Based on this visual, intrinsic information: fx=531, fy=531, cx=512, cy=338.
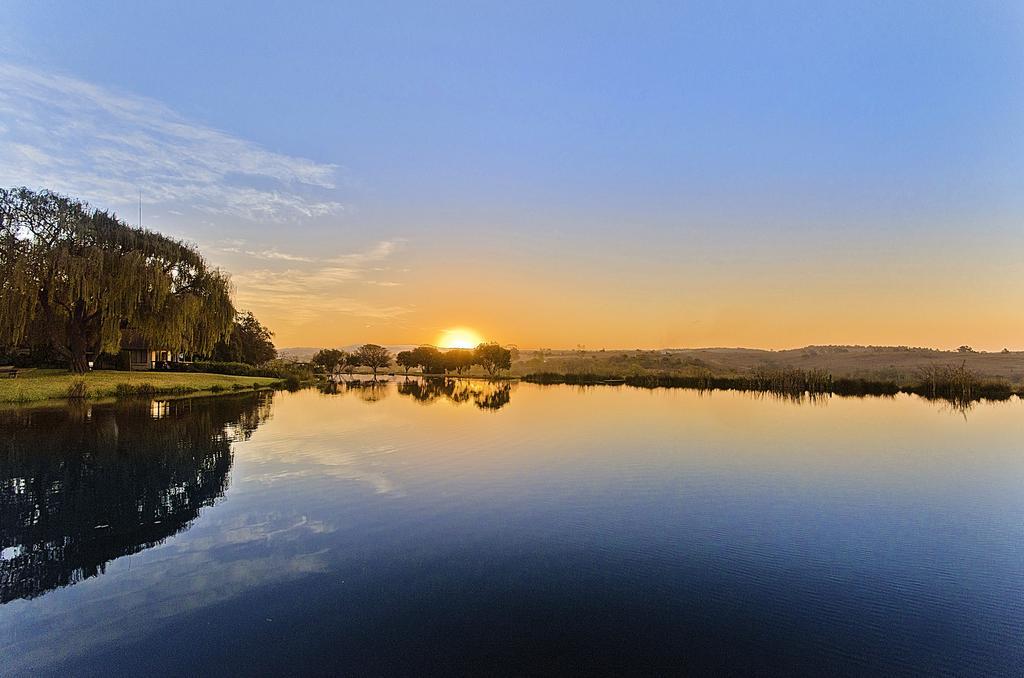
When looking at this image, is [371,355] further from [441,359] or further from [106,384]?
[106,384]

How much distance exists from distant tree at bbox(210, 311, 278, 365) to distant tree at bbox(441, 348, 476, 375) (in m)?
20.7

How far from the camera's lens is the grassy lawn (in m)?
22.6

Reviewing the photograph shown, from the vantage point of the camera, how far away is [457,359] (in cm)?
6956

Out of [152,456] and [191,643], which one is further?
[152,456]

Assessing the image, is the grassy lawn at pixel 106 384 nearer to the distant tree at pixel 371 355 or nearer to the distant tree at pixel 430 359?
the distant tree at pixel 430 359

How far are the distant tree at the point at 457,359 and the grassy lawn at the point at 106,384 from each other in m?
34.5

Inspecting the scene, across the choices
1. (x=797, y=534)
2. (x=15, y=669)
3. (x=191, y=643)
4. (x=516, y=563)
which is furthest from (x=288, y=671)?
(x=797, y=534)

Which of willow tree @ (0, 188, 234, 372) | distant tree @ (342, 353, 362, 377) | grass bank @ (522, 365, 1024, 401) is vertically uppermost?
willow tree @ (0, 188, 234, 372)

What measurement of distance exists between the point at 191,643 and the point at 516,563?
10.2ft

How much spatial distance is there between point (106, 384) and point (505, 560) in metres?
28.5

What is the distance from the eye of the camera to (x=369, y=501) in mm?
8250

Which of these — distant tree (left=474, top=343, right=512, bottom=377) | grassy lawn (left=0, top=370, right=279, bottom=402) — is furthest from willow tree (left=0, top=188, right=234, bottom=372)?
distant tree (left=474, top=343, right=512, bottom=377)

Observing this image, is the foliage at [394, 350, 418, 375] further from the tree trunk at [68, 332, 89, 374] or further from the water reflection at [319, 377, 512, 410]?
the tree trunk at [68, 332, 89, 374]

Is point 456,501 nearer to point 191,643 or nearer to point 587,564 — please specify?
point 587,564
